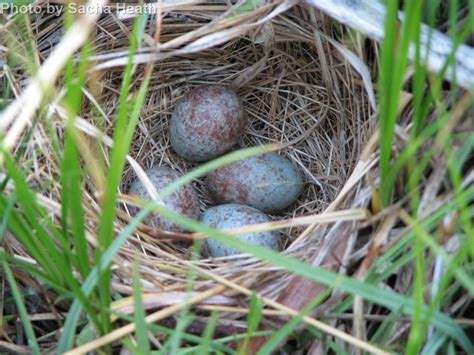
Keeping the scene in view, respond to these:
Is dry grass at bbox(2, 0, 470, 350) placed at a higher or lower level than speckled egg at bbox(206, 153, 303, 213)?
higher

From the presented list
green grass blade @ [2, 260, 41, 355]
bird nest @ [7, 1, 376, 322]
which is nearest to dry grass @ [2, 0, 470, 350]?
bird nest @ [7, 1, 376, 322]

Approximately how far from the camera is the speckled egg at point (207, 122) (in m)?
1.89

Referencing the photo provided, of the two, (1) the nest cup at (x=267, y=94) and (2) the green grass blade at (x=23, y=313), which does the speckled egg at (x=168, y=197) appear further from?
(2) the green grass blade at (x=23, y=313)

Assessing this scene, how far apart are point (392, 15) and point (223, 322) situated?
57cm

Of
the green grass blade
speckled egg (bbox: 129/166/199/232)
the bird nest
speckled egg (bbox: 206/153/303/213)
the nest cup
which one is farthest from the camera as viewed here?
speckled egg (bbox: 206/153/303/213)

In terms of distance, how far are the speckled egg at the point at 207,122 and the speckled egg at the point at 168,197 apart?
0.30ft

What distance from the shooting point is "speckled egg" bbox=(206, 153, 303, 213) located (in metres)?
1.86

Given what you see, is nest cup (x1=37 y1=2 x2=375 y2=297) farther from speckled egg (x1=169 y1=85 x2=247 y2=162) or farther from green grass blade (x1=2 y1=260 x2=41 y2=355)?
green grass blade (x1=2 y1=260 x2=41 y2=355)

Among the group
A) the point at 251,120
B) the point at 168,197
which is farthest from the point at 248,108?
the point at 168,197

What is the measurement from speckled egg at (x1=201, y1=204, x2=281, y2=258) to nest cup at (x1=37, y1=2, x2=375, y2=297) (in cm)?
4

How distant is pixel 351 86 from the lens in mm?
1710

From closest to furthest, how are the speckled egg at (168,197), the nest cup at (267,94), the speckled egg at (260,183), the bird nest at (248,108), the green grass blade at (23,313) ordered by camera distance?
the green grass blade at (23,313)
the bird nest at (248,108)
the nest cup at (267,94)
the speckled egg at (168,197)
the speckled egg at (260,183)

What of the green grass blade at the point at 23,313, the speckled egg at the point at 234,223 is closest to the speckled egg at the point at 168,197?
the speckled egg at the point at 234,223

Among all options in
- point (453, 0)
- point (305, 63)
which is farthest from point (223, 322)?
point (305, 63)
